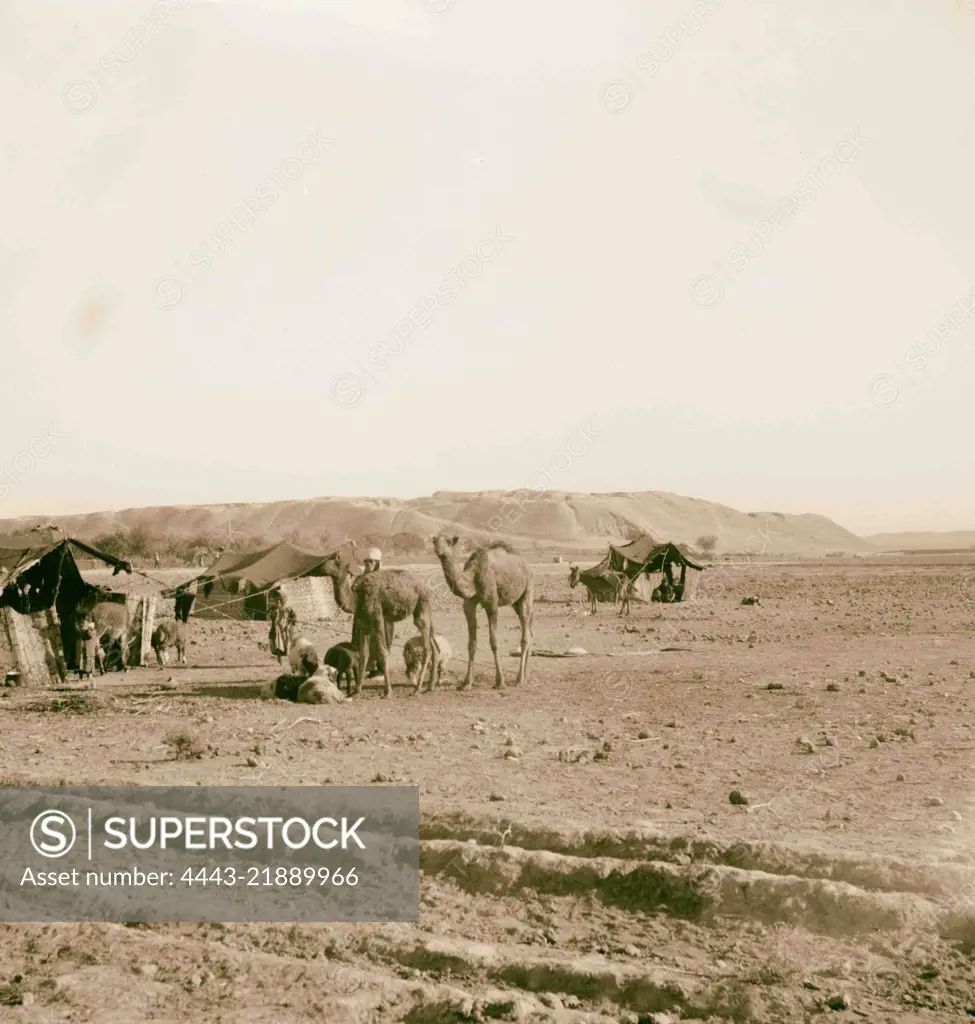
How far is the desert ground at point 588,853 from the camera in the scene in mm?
5613

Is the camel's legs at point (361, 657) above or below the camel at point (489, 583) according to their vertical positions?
below

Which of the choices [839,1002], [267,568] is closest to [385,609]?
[267,568]

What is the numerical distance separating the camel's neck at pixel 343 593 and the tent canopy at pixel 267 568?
435mm

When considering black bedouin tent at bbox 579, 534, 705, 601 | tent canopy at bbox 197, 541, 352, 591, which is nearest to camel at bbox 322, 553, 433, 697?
tent canopy at bbox 197, 541, 352, 591

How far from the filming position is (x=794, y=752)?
10398 mm

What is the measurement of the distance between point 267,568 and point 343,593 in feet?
6.30

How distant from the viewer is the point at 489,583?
615 inches

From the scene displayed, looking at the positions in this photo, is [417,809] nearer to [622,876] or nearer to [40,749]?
[622,876]

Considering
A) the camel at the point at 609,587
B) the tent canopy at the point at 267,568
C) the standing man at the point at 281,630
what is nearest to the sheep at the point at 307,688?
the standing man at the point at 281,630

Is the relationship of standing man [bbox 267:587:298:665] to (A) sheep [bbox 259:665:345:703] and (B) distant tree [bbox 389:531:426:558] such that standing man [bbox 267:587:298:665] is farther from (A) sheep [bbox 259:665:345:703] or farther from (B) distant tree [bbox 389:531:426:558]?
(B) distant tree [bbox 389:531:426:558]

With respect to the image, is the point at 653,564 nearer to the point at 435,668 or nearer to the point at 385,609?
the point at 435,668

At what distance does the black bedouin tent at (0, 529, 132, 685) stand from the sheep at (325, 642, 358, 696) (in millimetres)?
4288

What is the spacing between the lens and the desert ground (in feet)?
18.4

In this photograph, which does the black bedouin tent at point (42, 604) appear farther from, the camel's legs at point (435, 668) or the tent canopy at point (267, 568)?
the camel's legs at point (435, 668)
